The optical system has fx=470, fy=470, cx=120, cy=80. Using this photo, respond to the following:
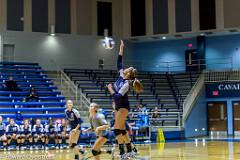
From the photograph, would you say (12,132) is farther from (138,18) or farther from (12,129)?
(138,18)

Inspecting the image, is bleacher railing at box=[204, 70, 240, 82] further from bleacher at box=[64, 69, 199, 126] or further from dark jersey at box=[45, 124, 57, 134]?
dark jersey at box=[45, 124, 57, 134]

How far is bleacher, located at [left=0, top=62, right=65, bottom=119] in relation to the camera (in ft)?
82.9

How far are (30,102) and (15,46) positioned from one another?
24.0ft

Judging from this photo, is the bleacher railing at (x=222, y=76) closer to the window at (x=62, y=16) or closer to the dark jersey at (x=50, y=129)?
the window at (x=62, y=16)

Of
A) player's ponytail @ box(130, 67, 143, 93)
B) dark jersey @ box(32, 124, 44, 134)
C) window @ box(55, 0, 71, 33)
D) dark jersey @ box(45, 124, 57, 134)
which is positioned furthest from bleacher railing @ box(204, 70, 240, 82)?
player's ponytail @ box(130, 67, 143, 93)

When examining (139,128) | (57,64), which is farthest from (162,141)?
(57,64)

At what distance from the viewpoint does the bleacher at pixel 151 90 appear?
29719 millimetres

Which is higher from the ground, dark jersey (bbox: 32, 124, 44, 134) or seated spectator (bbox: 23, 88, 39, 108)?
seated spectator (bbox: 23, 88, 39, 108)

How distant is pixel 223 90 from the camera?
33.0m

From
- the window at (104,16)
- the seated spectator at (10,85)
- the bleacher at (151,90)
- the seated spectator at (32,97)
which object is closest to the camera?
the seated spectator at (32,97)

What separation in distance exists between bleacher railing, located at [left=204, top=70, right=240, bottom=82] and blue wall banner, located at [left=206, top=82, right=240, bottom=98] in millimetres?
466


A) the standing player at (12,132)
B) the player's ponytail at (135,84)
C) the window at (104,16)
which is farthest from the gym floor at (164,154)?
the window at (104,16)

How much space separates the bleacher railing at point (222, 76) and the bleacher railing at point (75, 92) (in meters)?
9.30

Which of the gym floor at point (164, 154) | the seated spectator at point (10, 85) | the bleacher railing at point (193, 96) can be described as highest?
the seated spectator at point (10, 85)
